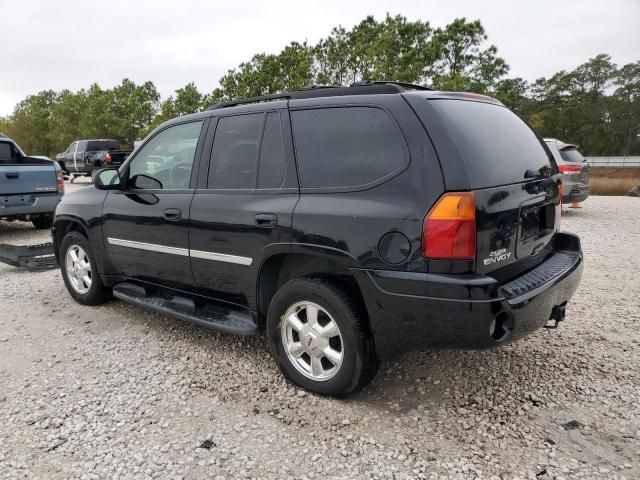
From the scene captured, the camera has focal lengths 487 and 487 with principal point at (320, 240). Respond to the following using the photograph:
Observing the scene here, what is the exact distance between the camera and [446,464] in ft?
7.92

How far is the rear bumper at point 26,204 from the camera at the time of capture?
831 centimetres

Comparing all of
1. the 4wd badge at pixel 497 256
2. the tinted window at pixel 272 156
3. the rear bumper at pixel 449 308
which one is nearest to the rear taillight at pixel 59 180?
the tinted window at pixel 272 156

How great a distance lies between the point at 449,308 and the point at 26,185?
28.0 ft

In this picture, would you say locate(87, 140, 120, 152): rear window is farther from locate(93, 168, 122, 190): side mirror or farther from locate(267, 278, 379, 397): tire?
locate(267, 278, 379, 397): tire

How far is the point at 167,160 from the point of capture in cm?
406

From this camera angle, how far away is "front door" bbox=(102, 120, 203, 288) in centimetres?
375

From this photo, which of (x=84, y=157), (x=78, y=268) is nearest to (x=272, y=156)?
(x=78, y=268)

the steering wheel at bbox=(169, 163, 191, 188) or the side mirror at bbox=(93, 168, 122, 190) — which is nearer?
the steering wheel at bbox=(169, 163, 191, 188)

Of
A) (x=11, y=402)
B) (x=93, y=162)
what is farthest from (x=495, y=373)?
(x=93, y=162)

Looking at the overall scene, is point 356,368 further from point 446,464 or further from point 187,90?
point 187,90

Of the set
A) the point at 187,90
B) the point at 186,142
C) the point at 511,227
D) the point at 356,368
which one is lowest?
the point at 356,368

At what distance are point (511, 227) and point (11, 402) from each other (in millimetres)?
3228

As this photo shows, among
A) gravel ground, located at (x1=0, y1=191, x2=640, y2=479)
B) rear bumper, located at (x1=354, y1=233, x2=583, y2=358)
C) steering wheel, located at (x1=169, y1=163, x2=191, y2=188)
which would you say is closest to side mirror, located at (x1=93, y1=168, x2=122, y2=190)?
steering wheel, located at (x1=169, y1=163, x2=191, y2=188)

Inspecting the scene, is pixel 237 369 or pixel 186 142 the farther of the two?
pixel 186 142
